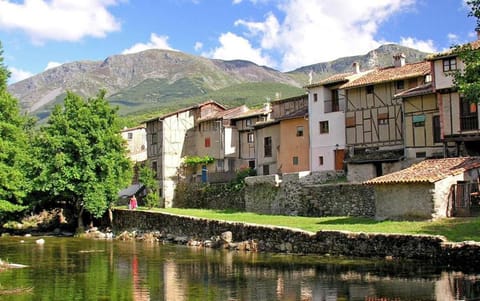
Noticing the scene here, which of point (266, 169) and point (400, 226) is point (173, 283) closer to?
point (400, 226)

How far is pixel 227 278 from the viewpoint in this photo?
25.7 meters

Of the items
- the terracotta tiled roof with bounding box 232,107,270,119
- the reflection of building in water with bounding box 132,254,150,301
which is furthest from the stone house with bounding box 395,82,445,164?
the reflection of building in water with bounding box 132,254,150,301

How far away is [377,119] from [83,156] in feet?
85.5

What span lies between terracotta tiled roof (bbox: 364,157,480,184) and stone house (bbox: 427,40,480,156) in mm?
5656

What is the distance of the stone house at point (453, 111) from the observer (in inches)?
1654

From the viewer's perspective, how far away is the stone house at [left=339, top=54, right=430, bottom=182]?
160 ft

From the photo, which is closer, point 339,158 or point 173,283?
point 173,283

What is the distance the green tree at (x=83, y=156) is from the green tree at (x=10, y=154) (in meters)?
2.38

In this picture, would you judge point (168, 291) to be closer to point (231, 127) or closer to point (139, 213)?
point (139, 213)

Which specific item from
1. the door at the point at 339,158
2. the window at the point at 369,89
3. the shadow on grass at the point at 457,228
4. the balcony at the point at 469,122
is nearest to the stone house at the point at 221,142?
the door at the point at 339,158

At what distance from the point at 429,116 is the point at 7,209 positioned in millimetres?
33587

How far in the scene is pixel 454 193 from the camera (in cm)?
3450

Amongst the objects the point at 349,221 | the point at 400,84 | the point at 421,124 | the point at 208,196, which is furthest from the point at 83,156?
the point at 421,124

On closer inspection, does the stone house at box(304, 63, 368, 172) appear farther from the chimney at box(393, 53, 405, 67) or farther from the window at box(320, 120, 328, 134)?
the chimney at box(393, 53, 405, 67)
